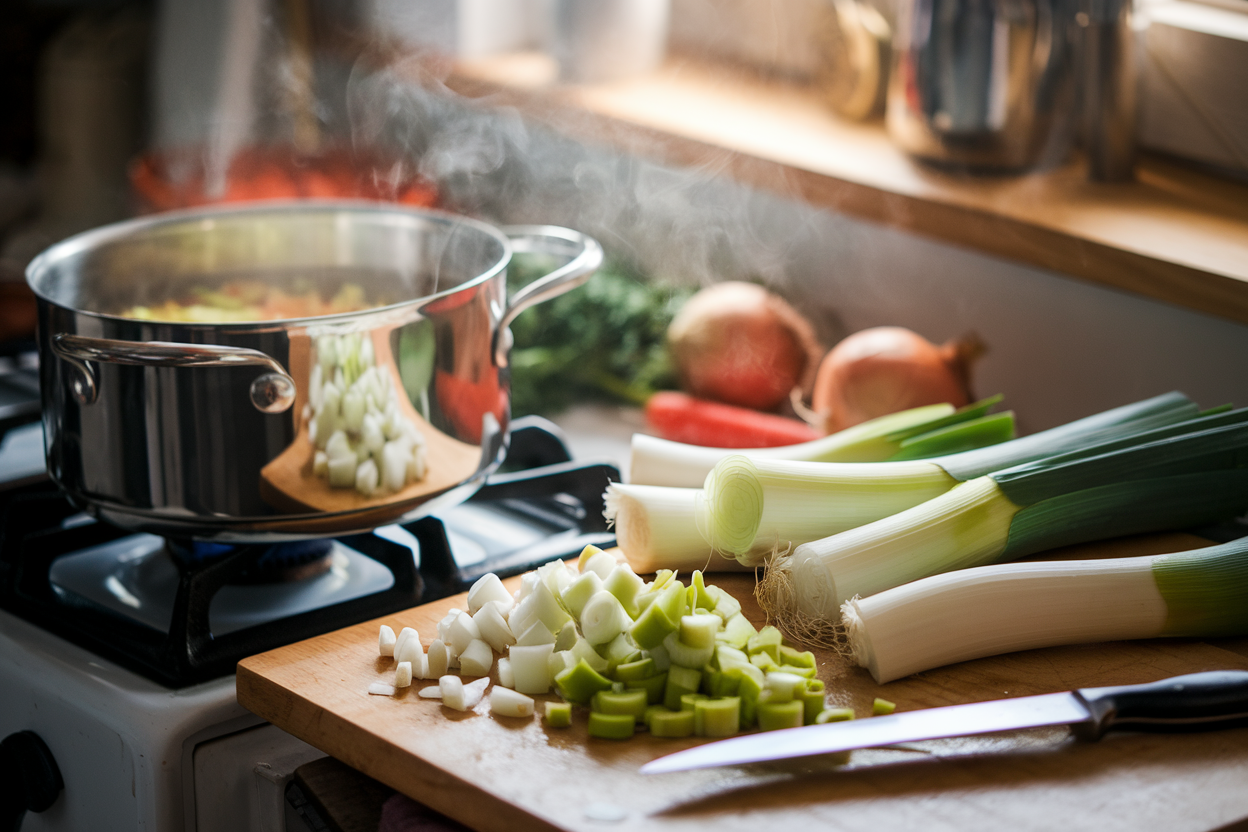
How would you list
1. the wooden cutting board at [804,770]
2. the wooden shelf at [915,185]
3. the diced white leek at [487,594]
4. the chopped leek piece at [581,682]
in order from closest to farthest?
the wooden cutting board at [804,770], the chopped leek piece at [581,682], the diced white leek at [487,594], the wooden shelf at [915,185]

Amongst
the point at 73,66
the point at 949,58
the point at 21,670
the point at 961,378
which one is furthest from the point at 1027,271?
the point at 73,66

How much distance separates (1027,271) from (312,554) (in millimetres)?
839

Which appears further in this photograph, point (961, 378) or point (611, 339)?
point (611, 339)

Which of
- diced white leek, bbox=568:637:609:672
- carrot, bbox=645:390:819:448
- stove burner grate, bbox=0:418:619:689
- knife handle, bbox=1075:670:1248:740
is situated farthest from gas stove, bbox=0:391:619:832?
knife handle, bbox=1075:670:1248:740

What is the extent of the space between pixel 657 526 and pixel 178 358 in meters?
0.38

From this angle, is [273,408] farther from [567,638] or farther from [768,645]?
[768,645]

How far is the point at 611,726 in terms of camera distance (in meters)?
0.73

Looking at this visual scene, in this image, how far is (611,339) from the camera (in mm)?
1571

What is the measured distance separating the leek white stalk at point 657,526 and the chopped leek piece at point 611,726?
22cm

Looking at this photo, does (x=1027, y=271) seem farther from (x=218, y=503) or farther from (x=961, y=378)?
(x=218, y=503)

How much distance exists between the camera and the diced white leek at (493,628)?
837mm

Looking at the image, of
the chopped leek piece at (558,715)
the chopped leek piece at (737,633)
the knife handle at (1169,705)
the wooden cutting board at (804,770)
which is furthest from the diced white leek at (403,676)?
the knife handle at (1169,705)

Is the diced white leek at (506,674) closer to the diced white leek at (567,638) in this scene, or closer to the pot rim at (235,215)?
the diced white leek at (567,638)

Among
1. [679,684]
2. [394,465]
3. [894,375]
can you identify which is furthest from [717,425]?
[679,684]
